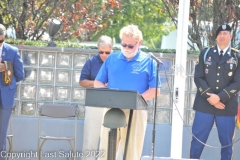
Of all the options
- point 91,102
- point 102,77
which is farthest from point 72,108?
point 91,102

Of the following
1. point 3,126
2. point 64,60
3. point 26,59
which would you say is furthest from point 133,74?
point 26,59

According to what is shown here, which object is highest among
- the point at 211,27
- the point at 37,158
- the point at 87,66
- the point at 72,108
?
the point at 211,27

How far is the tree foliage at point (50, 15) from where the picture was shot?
32.6 feet

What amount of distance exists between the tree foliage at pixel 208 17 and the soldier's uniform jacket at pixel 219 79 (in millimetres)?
1524

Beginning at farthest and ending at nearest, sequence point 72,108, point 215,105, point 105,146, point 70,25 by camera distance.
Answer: point 70,25
point 72,108
point 215,105
point 105,146

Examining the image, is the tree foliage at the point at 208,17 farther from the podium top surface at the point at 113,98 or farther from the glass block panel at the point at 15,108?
the podium top surface at the point at 113,98

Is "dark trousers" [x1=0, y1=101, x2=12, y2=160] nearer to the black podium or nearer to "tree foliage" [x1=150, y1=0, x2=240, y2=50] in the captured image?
the black podium

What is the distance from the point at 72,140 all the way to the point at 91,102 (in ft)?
11.1

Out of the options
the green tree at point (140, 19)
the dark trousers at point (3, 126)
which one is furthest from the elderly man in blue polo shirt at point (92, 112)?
the green tree at point (140, 19)

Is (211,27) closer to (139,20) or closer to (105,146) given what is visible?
(105,146)

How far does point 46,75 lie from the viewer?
9016 millimetres

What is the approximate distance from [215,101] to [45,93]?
8.88 feet

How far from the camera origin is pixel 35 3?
33.2 feet

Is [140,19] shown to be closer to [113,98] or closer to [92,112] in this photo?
[92,112]
